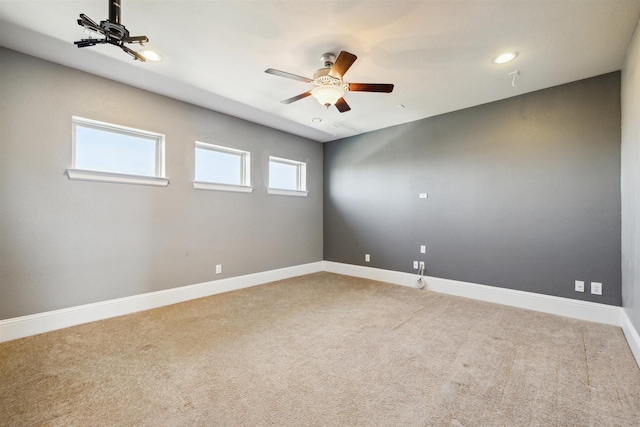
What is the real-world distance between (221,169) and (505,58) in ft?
12.2

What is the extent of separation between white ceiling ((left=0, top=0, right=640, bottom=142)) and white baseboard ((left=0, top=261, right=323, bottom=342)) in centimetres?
250

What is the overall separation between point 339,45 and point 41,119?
295 cm

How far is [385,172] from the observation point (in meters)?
4.88

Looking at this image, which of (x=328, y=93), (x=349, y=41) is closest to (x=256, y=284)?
(x=328, y=93)

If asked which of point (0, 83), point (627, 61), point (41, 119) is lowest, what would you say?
point (41, 119)

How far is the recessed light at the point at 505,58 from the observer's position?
2605mm

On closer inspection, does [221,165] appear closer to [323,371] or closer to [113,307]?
[113,307]

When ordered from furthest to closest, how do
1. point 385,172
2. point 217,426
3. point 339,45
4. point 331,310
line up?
point 385,172 < point 331,310 < point 339,45 < point 217,426

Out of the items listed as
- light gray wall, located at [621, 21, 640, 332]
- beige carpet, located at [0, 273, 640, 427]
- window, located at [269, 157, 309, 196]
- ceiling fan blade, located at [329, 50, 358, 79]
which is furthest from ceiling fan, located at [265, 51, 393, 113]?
window, located at [269, 157, 309, 196]

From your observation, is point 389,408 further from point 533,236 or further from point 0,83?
point 0,83

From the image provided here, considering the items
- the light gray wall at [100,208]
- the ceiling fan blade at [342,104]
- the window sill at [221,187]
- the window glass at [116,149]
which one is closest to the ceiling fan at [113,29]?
the light gray wall at [100,208]

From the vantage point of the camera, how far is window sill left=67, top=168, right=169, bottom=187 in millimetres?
2889

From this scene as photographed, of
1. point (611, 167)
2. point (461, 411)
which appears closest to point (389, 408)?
point (461, 411)

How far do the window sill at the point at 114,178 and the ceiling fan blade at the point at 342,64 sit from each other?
247 cm
